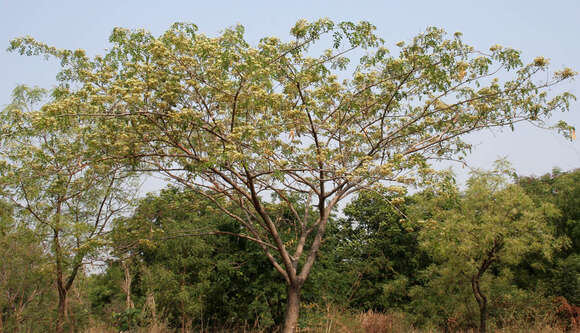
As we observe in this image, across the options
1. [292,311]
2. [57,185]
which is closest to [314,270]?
[292,311]

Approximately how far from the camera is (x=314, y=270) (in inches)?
535

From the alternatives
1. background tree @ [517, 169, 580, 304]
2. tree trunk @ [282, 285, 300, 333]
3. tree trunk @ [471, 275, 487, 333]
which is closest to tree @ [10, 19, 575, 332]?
tree trunk @ [282, 285, 300, 333]

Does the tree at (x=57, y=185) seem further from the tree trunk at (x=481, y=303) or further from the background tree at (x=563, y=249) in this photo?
the background tree at (x=563, y=249)

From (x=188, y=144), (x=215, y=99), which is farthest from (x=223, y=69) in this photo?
(x=188, y=144)

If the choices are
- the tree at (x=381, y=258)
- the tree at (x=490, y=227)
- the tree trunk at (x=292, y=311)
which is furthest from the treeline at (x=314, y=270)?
the tree at (x=381, y=258)

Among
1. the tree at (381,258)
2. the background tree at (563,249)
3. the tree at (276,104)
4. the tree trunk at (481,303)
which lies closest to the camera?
the tree at (276,104)

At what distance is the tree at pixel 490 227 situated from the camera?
33.9 ft

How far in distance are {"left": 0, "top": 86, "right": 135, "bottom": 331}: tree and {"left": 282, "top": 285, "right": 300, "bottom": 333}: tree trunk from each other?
3.78 meters

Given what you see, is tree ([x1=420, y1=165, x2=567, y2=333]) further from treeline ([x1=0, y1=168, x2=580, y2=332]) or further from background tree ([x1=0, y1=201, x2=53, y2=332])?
background tree ([x1=0, y1=201, x2=53, y2=332])

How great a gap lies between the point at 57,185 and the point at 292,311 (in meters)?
5.23

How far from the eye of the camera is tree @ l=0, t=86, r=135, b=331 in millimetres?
7934

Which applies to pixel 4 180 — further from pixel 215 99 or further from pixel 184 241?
pixel 184 241

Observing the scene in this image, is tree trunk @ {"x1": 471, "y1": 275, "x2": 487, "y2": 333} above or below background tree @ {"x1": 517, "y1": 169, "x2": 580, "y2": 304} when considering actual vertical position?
below

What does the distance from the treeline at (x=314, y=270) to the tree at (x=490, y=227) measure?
34mm
